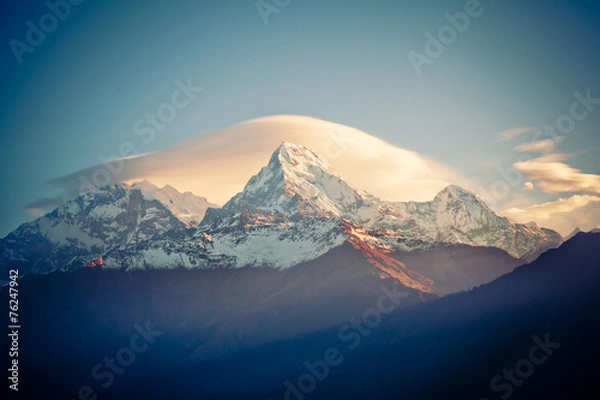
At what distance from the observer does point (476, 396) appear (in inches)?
7456

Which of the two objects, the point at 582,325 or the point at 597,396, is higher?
the point at 582,325

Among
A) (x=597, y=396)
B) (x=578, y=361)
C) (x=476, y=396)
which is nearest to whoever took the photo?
(x=597, y=396)

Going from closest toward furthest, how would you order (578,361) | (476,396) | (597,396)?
1. (597,396)
2. (578,361)
3. (476,396)

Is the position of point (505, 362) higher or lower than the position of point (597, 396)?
higher

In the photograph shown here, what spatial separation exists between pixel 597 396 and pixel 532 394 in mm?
22793

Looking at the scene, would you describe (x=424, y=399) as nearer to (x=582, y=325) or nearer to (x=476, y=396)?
(x=476, y=396)

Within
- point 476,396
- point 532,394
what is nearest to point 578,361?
point 532,394

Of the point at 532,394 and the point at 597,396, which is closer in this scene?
the point at 597,396

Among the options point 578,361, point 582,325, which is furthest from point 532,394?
point 582,325

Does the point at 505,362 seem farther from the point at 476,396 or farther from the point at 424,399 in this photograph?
the point at 424,399

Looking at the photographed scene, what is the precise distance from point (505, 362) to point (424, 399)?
34.0 metres

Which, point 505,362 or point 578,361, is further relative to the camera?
point 505,362

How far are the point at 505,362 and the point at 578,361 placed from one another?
28465 mm

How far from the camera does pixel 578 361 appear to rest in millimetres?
175125
